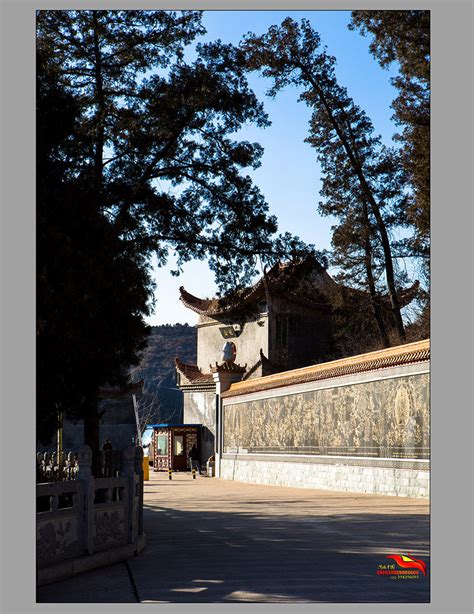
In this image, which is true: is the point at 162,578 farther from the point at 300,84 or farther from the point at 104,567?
the point at 300,84

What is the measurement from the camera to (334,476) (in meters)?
18.4

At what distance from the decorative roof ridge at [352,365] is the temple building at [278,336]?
1682mm

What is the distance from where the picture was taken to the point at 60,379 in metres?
8.65

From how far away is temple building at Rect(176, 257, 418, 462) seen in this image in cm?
2245

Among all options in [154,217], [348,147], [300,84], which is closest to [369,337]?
[348,147]

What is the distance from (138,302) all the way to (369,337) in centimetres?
1574

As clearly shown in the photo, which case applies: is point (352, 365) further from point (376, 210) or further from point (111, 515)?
point (111, 515)

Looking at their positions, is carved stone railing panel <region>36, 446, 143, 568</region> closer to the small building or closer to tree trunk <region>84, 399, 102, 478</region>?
tree trunk <region>84, 399, 102, 478</region>

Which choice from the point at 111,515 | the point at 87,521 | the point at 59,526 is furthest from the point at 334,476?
the point at 59,526

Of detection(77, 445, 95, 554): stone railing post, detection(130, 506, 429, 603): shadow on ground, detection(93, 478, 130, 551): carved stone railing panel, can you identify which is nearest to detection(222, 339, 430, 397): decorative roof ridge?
detection(130, 506, 429, 603): shadow on ground

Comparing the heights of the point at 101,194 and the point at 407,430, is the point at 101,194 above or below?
above

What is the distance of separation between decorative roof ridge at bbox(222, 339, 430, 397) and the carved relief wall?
30cm

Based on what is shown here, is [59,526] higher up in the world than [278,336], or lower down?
lower down

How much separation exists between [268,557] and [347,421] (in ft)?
34.2
